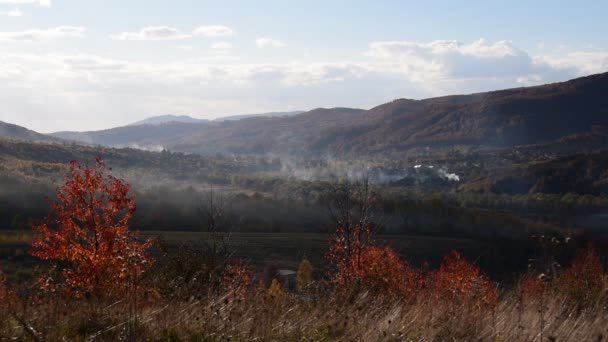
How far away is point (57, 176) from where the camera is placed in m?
102

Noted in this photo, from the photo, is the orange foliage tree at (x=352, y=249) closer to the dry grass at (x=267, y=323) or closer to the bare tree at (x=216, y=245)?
the bare tree at (x=216, y=245)

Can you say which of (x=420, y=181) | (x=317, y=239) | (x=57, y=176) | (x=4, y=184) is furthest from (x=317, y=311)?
(x=420, y=181)

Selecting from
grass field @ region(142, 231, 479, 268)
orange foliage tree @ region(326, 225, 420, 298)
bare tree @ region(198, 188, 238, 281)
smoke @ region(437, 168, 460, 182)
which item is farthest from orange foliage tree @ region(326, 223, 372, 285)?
smoke @ region(437, 168, 460, 182)

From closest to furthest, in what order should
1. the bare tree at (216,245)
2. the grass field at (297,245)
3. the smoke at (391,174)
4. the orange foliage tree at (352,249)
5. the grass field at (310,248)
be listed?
the bare tree at (216,245) < the orange foliage tree at (352,249) < the grass field at (310,248) < the grass field at (297,245) < the smoke at (391,174)

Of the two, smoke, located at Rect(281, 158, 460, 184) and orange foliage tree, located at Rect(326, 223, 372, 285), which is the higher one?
orange foliage tree, located at Rect(326, 223, 372, 285)

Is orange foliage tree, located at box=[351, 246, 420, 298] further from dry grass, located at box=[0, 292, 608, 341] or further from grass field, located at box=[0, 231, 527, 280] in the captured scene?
grass field, located at box=[0, 231, 527, 280]

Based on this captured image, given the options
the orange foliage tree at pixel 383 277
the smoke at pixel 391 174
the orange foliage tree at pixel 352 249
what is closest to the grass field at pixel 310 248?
the orange foliage tree at pixel 383 277

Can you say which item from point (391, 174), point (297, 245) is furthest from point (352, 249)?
point (391, 174)

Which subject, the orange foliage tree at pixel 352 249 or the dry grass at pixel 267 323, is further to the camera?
the orange foliage tree at pixel 352 249

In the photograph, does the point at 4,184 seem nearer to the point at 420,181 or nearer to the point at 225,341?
the point at 225,341

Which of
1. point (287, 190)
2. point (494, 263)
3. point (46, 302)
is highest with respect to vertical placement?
point (46, 302)

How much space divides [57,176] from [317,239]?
5004cm

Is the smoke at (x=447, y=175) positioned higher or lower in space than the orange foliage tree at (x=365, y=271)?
lower

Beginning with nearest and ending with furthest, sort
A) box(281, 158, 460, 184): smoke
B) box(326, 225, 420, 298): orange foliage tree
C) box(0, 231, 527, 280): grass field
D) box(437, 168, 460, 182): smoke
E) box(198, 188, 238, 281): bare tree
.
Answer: box(326, 225, 420, 298): orange foliage tree
box(198, 188, 238, 281): bare tree
box(0, 231, 527, 280): grass field
box(281, 158, 460, 184): smoke
box(437, 168, 460, 182): smoke
